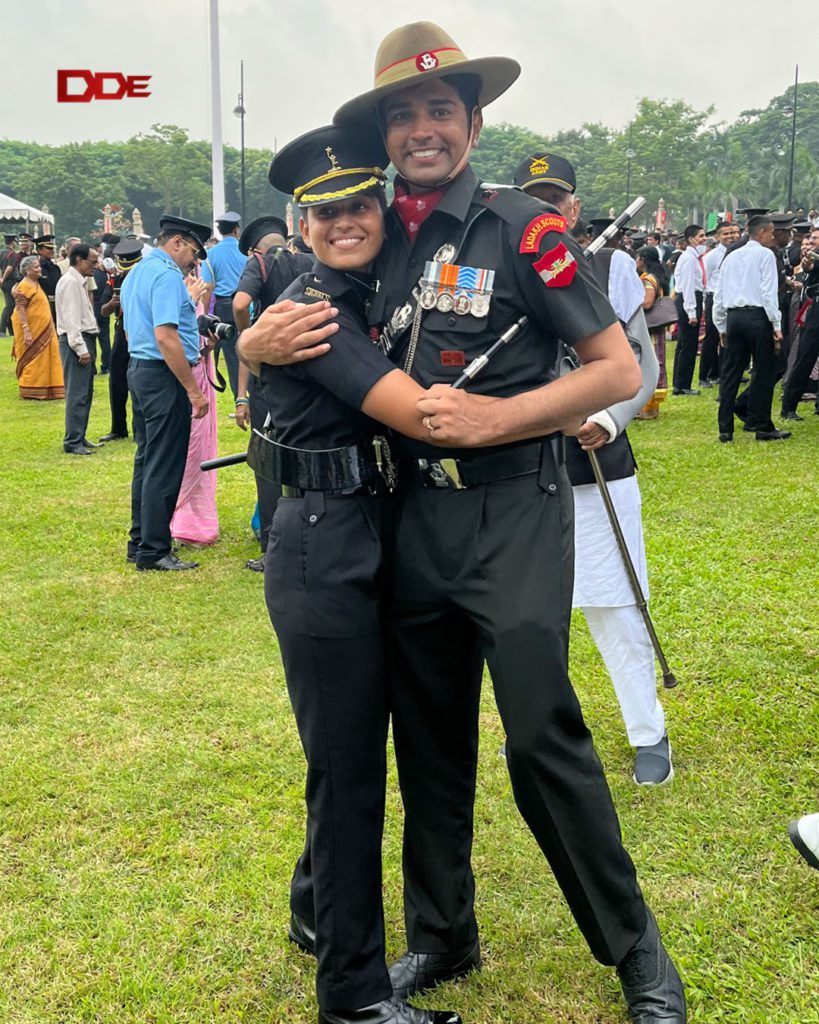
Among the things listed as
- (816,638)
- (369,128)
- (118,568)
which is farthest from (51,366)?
(369,128)

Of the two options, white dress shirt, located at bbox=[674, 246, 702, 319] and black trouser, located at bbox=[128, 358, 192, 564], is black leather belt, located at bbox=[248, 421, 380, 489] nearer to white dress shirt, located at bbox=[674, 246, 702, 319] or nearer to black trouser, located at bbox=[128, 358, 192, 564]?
black trouser, located at bbox=[128, 358, 192, 564]

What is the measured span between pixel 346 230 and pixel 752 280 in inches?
347

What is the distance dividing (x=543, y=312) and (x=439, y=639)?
82 centimetres

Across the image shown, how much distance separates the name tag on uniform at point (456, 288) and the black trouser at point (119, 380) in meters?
8.43

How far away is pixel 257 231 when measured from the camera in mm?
7426

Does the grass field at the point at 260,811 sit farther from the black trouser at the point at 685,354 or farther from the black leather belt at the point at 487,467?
the black trouser at the point at 685,354

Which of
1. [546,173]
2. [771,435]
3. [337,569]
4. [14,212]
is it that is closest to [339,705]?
[337,569]

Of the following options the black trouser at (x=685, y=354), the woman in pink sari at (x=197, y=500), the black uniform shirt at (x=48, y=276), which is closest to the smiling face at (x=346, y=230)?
the woman in pink sari at (x=197, y=500)

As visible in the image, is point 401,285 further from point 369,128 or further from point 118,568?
point 118,568

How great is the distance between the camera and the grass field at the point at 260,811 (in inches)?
109

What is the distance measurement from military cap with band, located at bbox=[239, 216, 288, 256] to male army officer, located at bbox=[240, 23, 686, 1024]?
5052 millimetres

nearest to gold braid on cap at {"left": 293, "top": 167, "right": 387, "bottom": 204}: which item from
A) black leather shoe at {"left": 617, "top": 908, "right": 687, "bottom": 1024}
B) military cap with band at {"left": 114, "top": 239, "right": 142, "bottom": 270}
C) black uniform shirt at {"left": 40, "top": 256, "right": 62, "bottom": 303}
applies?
black leather shoe at {"left": 617, "top": 908, "right": 687, "bottom": 1024}

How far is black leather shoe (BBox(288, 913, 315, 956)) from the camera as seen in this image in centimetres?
286

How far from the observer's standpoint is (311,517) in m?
2.44
